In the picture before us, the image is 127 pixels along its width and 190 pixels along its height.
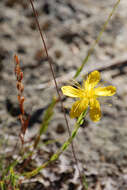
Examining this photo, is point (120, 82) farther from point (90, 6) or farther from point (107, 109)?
point (90, 6)

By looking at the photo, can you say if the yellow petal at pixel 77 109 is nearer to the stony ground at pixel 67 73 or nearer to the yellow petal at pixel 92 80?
the yellow petal at pixel 92 80

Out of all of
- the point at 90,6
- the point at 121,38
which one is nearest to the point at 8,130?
the point at 121,38

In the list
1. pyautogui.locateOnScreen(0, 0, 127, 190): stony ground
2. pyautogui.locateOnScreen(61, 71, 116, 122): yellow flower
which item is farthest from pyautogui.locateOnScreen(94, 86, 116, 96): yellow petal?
pyautogui.locateOnScreen(0, 0, 127, 190): stony ground

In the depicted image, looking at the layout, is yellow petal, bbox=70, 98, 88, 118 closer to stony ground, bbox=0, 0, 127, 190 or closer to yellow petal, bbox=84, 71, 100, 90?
yellow petal, bbox=84, 71, 100, 90

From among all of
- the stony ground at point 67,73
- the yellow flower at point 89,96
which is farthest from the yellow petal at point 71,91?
the stony ground at point 67,73

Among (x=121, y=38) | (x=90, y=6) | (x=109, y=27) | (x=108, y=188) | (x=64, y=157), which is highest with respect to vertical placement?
(x=90, y=6)

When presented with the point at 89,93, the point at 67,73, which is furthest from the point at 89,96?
the point at 67,73

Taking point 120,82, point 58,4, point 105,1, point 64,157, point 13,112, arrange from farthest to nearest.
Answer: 1. point 105,1
2. point 58,4
3. point 120,82
4. point 13,112
5. point 64,157

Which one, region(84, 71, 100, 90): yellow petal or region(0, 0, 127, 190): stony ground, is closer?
region(84, 71, 100, 90): yellow petal
